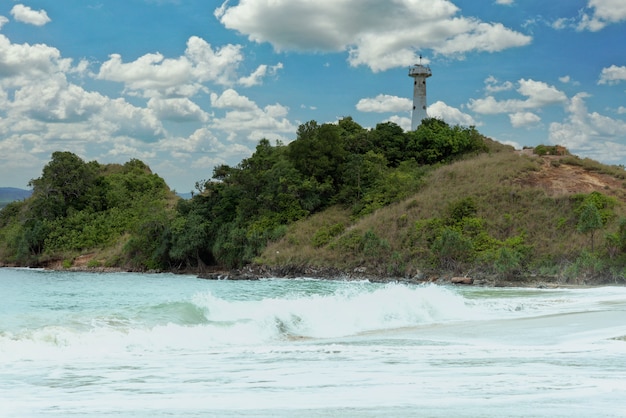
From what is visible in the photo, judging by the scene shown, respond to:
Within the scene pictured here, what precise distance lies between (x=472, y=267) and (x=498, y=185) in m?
11.5

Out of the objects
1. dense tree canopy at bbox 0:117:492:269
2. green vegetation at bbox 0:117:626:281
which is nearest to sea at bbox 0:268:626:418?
green vegetation at bbox 0:117:626:281

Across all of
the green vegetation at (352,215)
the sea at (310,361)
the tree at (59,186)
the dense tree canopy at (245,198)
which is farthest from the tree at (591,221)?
the tree at (59,186)

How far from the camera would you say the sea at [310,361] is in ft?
21.6

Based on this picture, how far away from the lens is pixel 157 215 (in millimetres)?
58688

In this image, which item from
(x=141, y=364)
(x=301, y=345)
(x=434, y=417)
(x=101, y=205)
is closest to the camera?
(x=434, y=417)

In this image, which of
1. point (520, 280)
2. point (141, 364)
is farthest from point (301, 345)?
point (520, 280)

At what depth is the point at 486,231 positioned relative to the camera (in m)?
44.2

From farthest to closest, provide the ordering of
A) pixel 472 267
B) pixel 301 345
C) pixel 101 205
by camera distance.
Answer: pixel 101 205
pixel 472 267
pixel 301 345

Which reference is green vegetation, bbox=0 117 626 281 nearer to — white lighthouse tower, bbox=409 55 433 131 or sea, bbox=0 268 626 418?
white lighthouse tower, bbox=409 55 433 131

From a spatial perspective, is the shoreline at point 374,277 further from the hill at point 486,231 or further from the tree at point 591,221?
the tree at point 591,221

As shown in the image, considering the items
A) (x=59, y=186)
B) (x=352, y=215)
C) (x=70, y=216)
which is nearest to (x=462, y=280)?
(x=352, y=215)

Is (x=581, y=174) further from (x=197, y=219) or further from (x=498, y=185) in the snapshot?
(x=197, y=219)

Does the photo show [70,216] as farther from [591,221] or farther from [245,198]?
[591,221]

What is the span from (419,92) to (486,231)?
31.4 meters
